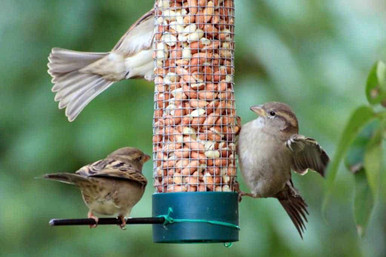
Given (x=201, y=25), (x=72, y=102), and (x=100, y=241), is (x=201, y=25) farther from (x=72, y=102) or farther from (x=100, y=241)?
(x=100, y=241)

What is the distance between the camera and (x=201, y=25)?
388cm

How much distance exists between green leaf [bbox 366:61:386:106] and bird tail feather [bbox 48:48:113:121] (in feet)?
12.7

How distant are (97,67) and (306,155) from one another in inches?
62.9

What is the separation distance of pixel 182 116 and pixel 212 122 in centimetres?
15

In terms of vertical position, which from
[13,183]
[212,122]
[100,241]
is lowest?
[100,241]

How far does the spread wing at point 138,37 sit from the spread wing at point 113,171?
93cm

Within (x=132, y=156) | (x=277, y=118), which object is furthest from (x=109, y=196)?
(x=277, y=118)

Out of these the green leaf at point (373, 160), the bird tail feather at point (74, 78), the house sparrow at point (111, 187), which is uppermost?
the bird tail feather at point (74, 78)

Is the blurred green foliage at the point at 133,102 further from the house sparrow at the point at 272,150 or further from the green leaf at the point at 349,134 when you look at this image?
the green leaf at the point at 349,134

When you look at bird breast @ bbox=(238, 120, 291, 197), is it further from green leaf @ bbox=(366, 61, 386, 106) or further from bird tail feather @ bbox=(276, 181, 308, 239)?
green leaf @ bbox=(366, 61, 386, 106)

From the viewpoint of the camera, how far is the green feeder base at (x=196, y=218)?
11.8 ft

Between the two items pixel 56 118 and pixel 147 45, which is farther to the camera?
pixel 56 118

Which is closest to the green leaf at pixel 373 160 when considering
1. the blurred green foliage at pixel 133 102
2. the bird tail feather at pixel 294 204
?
the bird tail feather at pixel 294 204

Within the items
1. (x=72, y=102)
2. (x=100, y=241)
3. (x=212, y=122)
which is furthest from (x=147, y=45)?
(x=100, y=241)
